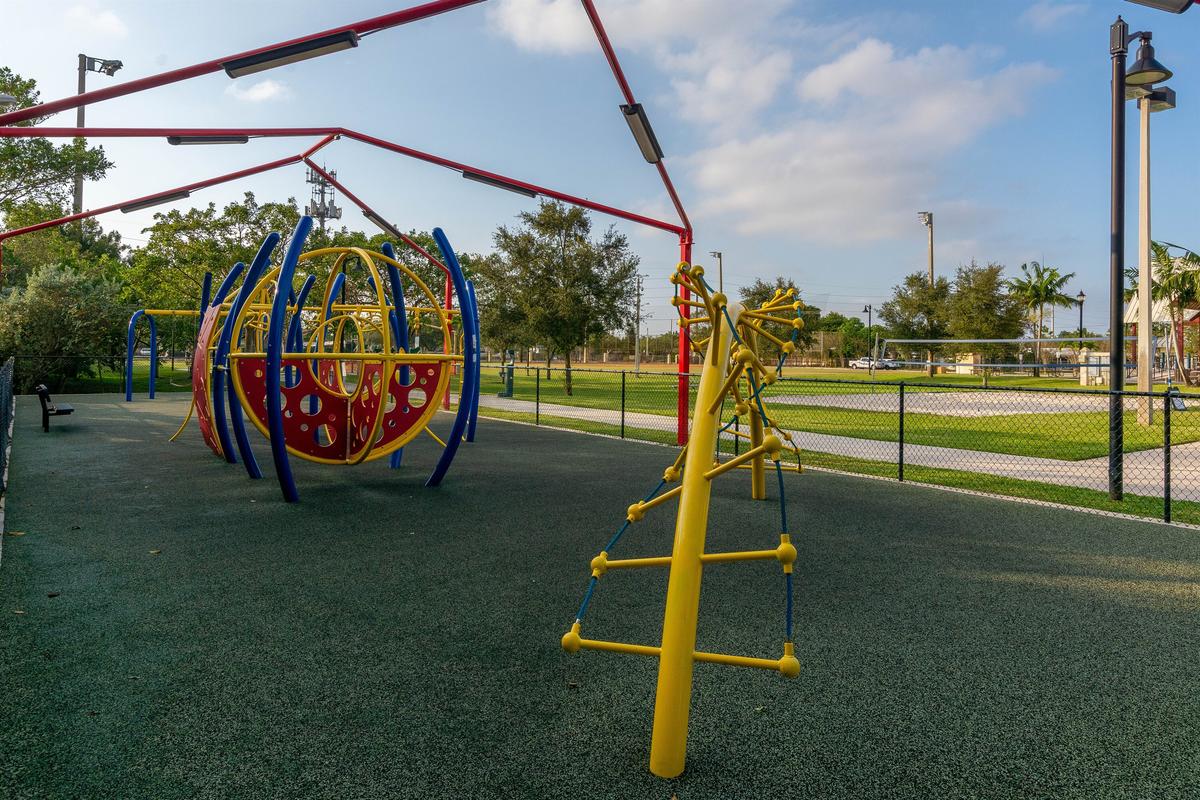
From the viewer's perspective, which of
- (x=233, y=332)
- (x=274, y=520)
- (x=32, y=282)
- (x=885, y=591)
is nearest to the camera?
(x=885, y=591)

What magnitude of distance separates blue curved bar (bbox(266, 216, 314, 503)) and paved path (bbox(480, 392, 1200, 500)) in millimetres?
7943

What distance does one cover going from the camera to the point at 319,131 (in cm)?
956

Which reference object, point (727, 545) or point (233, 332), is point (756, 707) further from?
point (233, 332)

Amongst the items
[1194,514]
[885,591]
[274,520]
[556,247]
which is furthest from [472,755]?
[556,247]

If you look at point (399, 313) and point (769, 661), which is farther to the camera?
point (399, 313)

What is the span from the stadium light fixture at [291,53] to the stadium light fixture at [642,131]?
379cm

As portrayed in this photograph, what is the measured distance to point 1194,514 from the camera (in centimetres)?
678

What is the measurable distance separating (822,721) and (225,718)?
246 cm

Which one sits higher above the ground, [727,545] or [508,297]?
[508,297]

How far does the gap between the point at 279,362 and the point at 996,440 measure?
11866 millimetres

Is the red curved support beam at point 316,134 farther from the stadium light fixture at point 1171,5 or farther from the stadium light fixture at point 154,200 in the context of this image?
the stadium light fixture at point 1171,5

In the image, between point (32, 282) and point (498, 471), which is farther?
point (32, 282)

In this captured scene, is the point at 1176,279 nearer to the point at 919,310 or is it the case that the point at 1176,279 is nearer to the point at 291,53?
the point at 919,310

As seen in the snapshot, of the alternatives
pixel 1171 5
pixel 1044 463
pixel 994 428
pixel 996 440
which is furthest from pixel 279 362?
pixel 994 428
